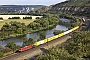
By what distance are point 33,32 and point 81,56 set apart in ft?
173

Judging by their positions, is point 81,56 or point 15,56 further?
point 15,56

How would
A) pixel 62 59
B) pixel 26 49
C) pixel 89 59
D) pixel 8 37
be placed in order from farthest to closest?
pixel 8 37
pixel 26 49
pixel 89 59
pixel 62 59

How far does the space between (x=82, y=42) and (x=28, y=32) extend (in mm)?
44986

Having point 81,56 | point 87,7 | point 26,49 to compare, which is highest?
point 81,56

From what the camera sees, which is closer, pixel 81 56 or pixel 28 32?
pixel 81 56

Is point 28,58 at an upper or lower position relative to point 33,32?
upper

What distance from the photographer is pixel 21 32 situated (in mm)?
82375

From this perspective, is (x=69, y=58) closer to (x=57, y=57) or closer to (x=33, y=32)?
(x=57, y=57)

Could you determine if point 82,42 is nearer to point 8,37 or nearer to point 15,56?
point 15,56

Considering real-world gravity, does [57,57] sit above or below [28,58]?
above

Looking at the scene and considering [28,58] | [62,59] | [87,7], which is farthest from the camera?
[87,7]

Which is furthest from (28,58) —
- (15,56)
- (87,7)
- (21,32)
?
(87,7)

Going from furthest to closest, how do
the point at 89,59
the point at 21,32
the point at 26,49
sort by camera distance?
the point at 21,32 < the point at 26,49 < the point at 89,59

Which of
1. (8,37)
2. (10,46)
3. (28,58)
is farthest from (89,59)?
(8,37)
